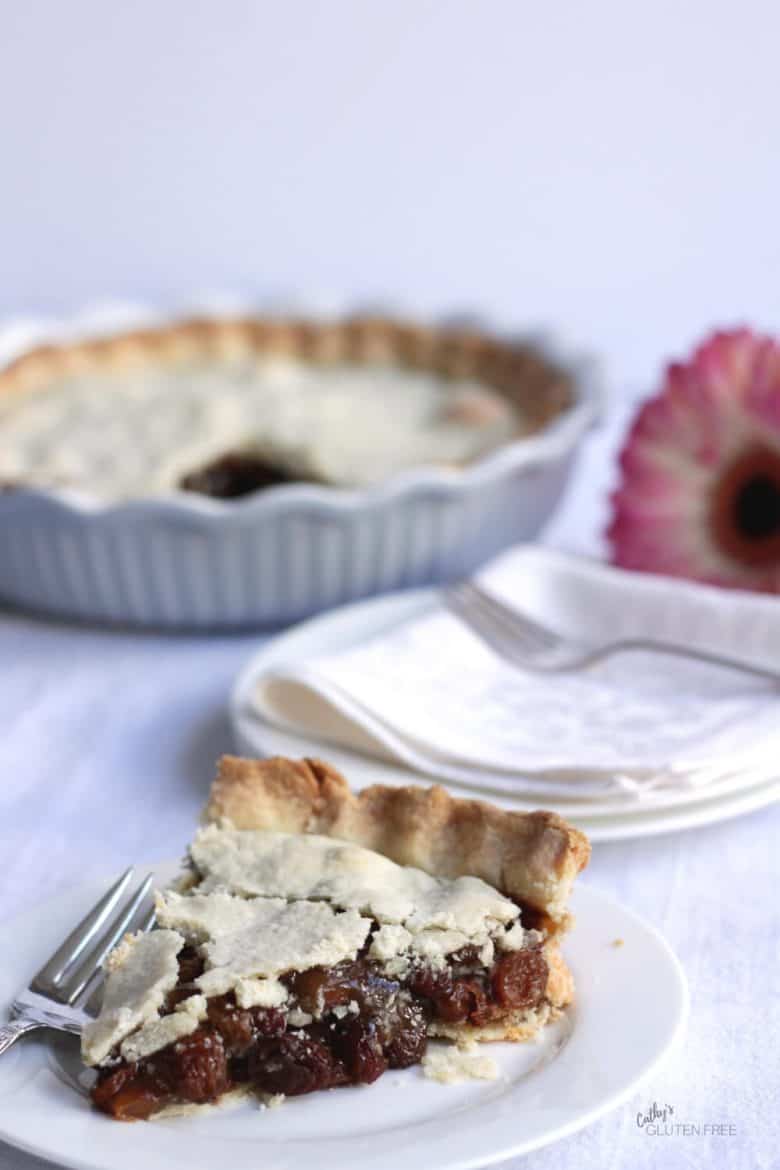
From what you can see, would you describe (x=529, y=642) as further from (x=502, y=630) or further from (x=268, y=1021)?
(x=268, y=1021)

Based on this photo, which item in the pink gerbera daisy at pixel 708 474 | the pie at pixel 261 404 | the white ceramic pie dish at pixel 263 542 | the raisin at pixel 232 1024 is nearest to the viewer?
the raisin at pixel 232 1024

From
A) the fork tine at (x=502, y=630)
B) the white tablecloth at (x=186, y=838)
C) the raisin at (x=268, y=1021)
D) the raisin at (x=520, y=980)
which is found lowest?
the white tablecloth at (x=186, y=838)

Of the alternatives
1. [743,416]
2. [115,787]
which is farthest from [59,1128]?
[743,416]

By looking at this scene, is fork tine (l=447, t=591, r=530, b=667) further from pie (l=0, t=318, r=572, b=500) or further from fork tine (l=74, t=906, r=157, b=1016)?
fork tine (l=74, t=906, r=157, b=1016)

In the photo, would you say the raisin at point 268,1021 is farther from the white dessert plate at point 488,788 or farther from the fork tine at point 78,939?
the white dessert plate at point 488,788

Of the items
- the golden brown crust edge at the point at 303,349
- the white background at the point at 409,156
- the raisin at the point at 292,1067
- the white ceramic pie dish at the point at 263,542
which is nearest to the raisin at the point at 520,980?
the raisin at the point at 292,1067

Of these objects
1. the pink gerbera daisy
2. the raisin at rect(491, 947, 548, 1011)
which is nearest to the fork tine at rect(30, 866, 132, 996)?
the raisin at rect(491, 947, 548, 1011)
